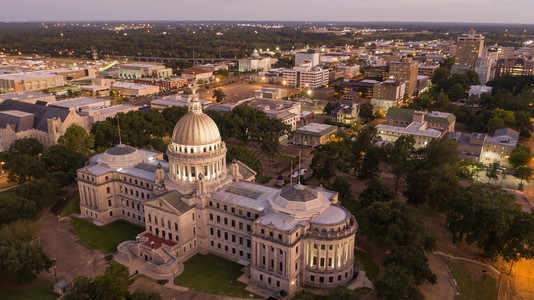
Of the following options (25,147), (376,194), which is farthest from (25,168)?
(376,194)

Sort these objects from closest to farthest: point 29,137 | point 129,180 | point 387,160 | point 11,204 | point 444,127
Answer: point 11,204 < point 129,180 < point 387,160 < point 29,137 < point 444,127

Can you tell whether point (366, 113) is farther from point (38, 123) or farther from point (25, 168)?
point (25, 168)

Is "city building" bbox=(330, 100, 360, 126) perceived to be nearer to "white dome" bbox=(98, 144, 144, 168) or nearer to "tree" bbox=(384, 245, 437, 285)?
"white dome" bbox=(98, 144, 144, 168)

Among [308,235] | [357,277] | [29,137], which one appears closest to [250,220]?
[308,235]

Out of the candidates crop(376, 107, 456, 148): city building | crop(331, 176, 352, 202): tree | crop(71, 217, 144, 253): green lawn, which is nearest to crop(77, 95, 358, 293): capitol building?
crop(71, 217, 144, 253): green lawn

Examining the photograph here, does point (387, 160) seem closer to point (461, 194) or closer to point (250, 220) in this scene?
point (461, 194)

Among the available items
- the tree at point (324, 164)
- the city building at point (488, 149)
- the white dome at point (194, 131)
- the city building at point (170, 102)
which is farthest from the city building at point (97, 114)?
the city building at point (488, 149)
